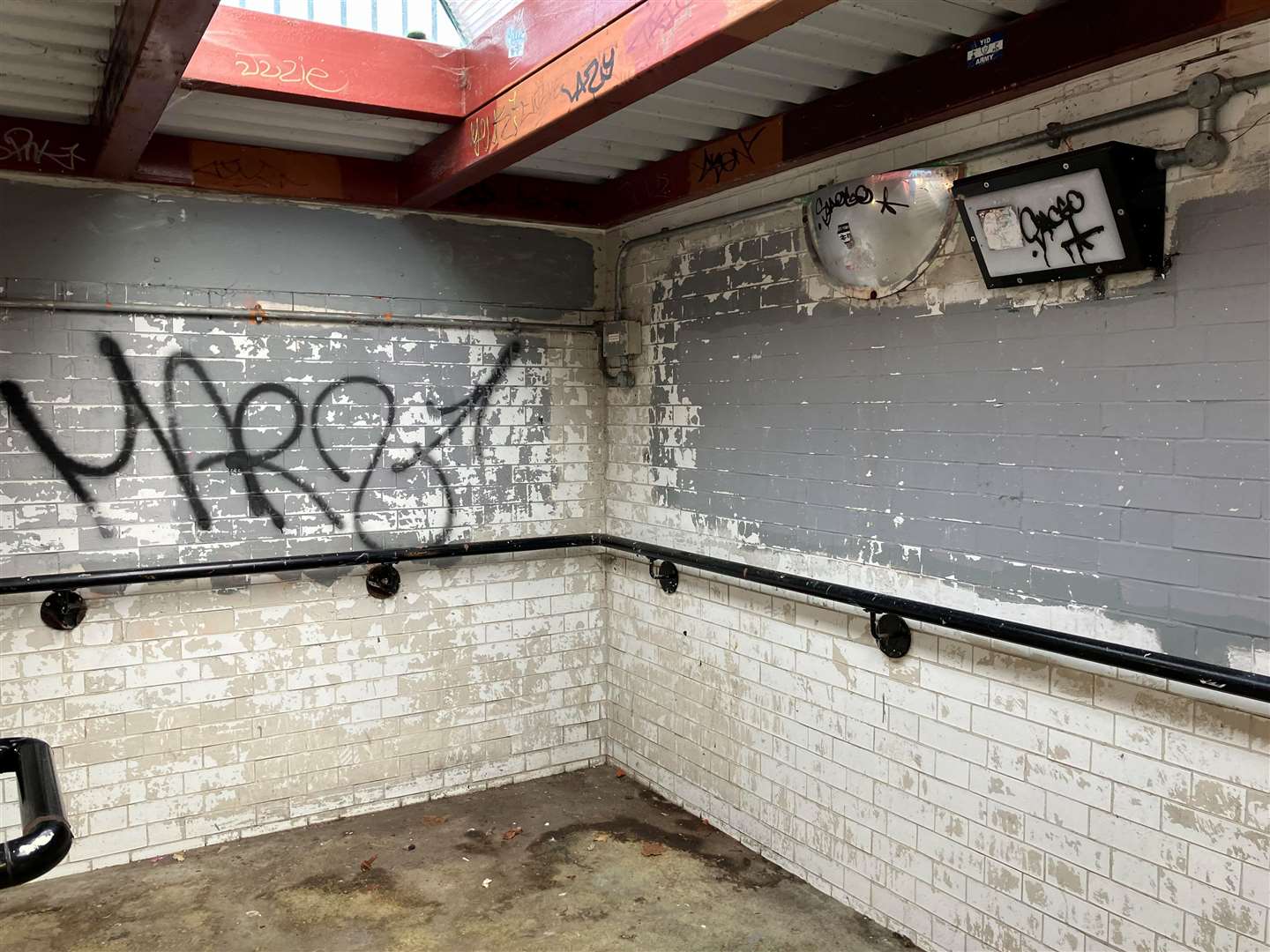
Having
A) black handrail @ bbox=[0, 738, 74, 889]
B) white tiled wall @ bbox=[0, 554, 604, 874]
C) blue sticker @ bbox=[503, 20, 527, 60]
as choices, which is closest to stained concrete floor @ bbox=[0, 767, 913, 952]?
white tiled wall @ bbox=[0, 554, 604, 874]

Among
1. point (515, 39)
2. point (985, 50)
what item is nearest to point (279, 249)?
point (515, 39)

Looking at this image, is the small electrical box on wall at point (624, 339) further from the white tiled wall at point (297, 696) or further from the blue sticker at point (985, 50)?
the blue sticker at point (985, 50)

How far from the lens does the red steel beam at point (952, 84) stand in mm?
2496

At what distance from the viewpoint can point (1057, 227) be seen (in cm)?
268

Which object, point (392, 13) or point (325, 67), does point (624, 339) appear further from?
point (325, 67)

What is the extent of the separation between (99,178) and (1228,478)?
4.20 meters

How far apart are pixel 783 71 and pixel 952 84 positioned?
1.93 feet

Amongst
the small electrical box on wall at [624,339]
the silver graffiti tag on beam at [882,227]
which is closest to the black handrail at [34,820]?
the silver graffiti tag on beam at [882,227]

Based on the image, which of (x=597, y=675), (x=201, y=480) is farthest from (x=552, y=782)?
(x=201, y=480)

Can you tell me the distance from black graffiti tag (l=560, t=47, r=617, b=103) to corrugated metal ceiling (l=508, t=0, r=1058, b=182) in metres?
0.43

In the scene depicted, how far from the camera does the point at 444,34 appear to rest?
371cm

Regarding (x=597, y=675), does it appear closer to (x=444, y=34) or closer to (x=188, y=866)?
(x=188, y=866)

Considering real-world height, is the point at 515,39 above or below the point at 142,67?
above

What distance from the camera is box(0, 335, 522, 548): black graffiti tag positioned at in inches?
154
